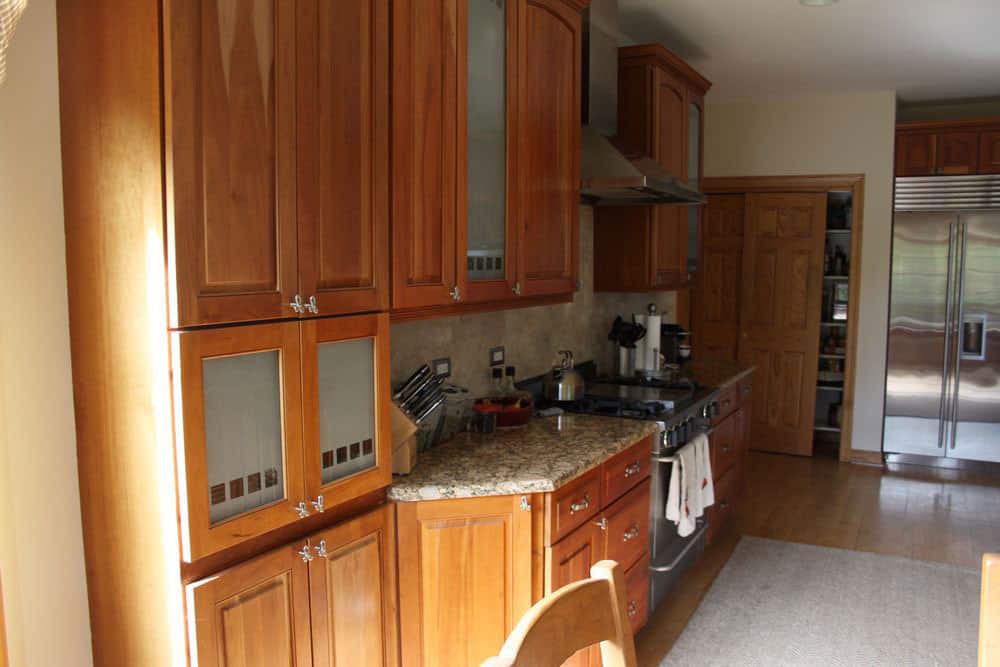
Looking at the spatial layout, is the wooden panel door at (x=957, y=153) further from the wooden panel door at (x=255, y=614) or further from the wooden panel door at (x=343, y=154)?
the wooden panel door at (x=255, y=614)

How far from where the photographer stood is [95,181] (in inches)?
61.4

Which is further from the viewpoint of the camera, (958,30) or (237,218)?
(958,30)

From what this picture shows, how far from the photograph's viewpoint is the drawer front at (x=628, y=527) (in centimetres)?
273

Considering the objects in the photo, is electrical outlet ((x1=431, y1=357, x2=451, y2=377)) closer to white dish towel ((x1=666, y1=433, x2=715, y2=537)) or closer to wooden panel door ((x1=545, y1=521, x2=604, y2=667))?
wooden panel door ((x1=545, y1=521, x2=604, y2=667))

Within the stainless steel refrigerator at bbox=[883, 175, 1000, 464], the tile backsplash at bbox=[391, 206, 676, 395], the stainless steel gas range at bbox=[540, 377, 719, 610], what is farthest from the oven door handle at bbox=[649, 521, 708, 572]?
the stainless steel refrigerator at bbox=[883, 175, 1000, 464]

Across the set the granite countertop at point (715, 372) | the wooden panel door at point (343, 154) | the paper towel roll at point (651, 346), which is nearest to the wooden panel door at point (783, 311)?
the granite countertop at point (715, 372)

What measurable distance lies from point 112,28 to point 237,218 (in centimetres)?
40

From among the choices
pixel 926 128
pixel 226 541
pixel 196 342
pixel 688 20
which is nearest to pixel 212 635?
pixel 226 541

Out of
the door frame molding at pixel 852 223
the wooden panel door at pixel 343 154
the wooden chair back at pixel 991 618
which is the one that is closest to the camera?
the wooden chair back at pixel 991 618

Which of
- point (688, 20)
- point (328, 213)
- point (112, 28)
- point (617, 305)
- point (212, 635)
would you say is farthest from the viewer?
point (617, 305)

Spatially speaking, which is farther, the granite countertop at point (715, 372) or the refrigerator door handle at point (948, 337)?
the refrigerator door handle at point (948, 337)

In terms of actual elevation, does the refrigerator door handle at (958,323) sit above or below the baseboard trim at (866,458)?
above

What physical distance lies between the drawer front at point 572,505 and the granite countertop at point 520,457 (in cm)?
4

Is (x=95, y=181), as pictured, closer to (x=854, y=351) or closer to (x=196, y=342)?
(x=196, y=342)
